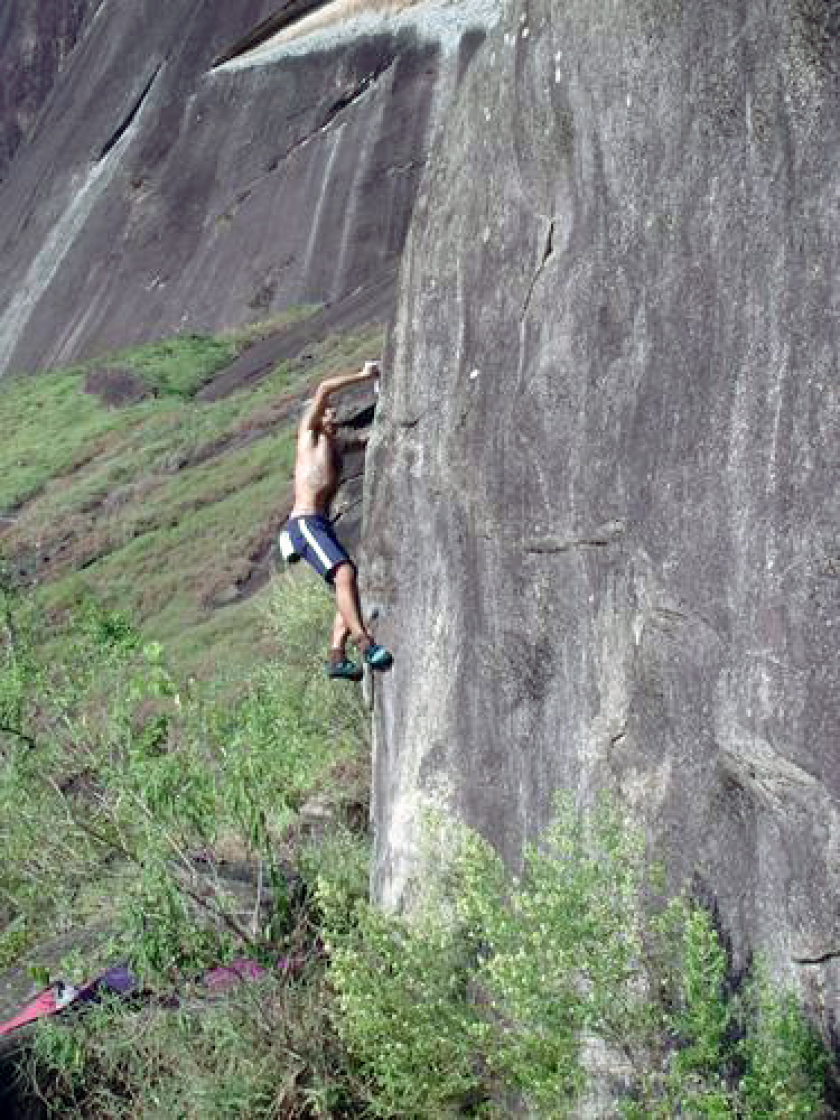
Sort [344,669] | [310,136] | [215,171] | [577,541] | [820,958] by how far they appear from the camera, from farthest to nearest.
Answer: [215,171], [310,136], [344,669], [577,541], [820,958]

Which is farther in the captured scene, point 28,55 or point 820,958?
point 28,55

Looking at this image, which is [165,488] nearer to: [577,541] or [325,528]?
[325,528]

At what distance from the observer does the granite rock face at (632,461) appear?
682 cm

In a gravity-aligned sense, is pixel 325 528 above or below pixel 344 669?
above

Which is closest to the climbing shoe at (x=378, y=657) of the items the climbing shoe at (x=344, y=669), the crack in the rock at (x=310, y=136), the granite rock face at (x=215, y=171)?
the climbing shoe at (x=344, y=669)

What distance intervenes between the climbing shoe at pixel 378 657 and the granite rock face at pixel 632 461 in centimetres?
9

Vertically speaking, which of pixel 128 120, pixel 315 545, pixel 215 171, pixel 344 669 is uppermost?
pixel 128 120

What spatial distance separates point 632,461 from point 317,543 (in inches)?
118

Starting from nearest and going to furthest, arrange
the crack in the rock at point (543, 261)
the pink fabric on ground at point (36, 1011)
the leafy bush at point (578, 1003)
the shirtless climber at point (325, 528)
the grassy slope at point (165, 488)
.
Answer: the leafy bush at point (578, 1003)
the crack in the rock at point (543, 261)
the shirtless climber at point (325, 528)
the pink fabric on ground at point (36, 1011)
the grassy slope at point (165, 488)

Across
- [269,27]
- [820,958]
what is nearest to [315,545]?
[820,958]

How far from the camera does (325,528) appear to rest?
10.5 metres

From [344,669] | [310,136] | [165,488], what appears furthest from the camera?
[310,136]

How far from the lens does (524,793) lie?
8.78m

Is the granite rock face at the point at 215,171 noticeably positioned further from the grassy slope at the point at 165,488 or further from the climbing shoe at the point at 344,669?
the climbing shoe at the point at 344,669
